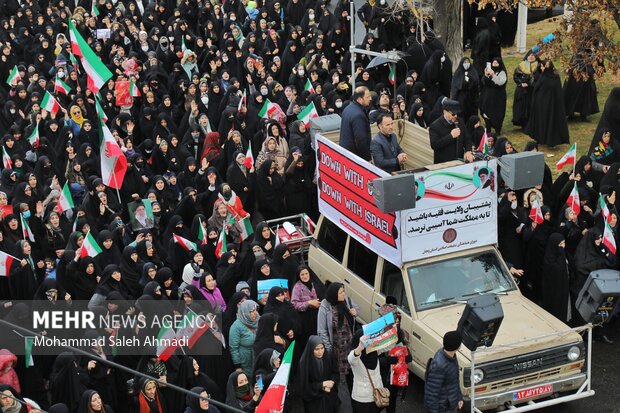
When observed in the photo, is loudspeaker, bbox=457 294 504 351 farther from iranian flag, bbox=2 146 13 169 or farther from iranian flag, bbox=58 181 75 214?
iranian flag, bbox=2 146 13 169

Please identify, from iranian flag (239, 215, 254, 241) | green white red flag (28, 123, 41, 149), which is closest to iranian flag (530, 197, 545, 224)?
iranian flag (239, 215, 254, 241)

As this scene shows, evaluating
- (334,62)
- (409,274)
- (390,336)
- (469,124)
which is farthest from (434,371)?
(334,62)

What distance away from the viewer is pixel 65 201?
14906 mm

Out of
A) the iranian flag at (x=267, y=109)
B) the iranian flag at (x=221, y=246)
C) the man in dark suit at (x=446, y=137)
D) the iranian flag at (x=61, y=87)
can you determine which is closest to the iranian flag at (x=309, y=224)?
the iranian flag at (x=221, y=246)

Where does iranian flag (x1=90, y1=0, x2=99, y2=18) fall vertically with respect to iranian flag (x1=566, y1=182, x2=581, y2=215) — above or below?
above

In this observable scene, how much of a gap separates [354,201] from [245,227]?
8.80ft

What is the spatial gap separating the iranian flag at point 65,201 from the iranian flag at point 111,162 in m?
0.68

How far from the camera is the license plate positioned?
10.6 m

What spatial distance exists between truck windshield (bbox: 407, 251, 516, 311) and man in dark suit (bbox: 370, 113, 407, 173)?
1.60 metres

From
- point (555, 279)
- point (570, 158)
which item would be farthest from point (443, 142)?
point (570, 158)

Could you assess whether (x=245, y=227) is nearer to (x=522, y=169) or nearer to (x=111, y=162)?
(x=111, y=162)

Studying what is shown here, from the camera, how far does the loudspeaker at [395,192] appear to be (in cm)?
1095

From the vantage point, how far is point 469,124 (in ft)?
54.5

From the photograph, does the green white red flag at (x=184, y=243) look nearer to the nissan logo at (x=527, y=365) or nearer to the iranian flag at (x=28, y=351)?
the iranian flag at (x=28, y=351)
